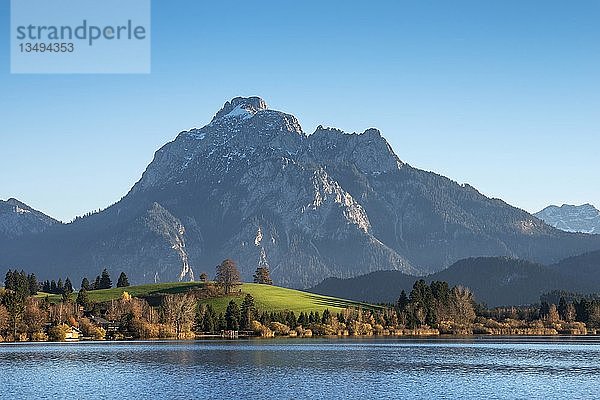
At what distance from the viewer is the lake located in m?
101

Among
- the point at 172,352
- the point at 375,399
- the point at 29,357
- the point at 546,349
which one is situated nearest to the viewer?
the point at 375,399

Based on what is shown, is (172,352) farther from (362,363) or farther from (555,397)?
(555,397)

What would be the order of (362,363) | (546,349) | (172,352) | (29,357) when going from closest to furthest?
(362,363) < (29,357) < (172,352) < (546,349)

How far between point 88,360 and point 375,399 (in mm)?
72849

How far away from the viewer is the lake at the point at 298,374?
101062 mm

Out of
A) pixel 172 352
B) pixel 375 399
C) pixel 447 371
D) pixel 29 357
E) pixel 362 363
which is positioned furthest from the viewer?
pixel 172 352

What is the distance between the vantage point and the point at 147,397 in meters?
96.4

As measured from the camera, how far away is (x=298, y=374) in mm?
122062

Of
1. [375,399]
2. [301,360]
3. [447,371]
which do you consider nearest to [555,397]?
[375,399]

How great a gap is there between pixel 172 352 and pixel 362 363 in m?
48.5

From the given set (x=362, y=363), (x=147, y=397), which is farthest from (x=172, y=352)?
(x=147, y=397)

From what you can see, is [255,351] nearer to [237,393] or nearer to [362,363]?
[362,363]

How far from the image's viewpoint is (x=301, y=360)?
149125 mm

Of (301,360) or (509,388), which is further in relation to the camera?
(301,360)
